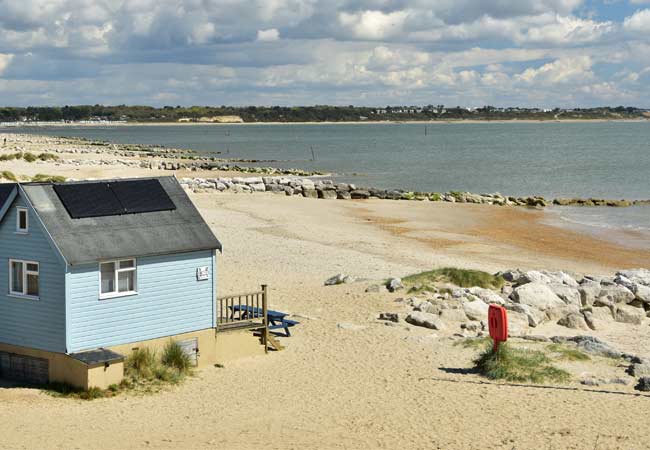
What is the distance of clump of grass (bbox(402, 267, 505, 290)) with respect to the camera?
24172mm

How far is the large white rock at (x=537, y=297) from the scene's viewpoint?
22234 mm

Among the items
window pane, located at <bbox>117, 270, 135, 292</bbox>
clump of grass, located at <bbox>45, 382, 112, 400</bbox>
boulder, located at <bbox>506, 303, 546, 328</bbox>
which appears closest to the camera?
clump of grass, located at <bbox>45, 382, 112, 400</bbox>

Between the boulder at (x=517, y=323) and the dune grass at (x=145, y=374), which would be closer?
the dune grass at (x=145, y=374)

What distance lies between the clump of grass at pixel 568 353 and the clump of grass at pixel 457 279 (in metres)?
5.15

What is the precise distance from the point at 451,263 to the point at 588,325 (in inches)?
349

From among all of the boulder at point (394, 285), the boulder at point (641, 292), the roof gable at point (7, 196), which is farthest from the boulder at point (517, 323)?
the roof gable at point (7, 196)

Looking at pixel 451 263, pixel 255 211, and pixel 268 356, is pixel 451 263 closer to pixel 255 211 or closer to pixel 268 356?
pixel 268 356

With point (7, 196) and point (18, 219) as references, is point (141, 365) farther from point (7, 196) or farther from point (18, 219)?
point (7, 196)

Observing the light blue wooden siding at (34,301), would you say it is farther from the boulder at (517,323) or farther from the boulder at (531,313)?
the boulder at (531,313)

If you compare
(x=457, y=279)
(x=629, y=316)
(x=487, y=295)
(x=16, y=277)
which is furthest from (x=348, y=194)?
(x=16, y=277)

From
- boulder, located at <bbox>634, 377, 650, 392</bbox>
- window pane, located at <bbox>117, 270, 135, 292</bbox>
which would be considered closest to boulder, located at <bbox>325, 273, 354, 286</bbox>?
window pane, located at <bbox>117, 270, 135, 292</bbox>

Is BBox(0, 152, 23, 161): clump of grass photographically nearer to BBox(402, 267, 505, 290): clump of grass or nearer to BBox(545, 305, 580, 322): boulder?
BBox(402, 267, 505, 290): clump of grass

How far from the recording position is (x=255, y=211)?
43.6m

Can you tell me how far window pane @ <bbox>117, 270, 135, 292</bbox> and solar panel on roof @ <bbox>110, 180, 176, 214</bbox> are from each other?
4.17 feet
